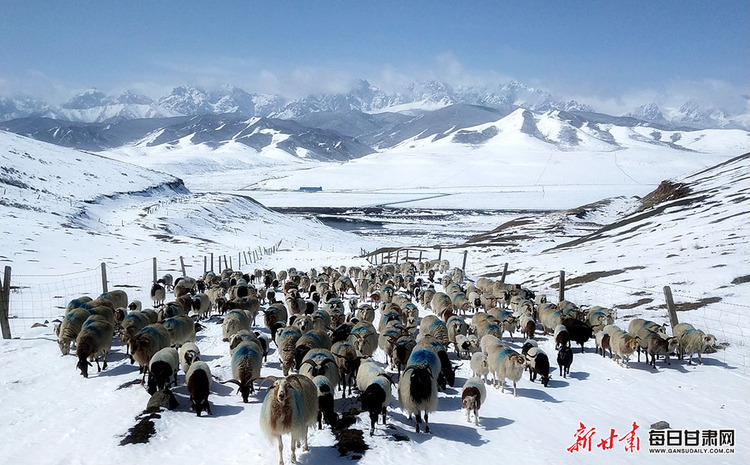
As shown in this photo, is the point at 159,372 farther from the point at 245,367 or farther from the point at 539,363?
the point at 539,363

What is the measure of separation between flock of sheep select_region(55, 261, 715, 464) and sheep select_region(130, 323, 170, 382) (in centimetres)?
3

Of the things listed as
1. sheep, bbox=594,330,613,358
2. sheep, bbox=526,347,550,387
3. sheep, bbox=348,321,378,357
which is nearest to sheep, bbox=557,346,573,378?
sheep, bbox=526,347,550,387

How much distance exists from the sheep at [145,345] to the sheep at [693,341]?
15.6m

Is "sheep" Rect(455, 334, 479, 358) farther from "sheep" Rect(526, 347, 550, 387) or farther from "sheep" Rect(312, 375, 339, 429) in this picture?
"sheep" Rect(312, 375, 339, 429)

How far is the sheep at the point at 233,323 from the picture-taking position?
1625cm

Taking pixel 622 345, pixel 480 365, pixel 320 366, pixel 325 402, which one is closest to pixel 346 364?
pixel 320 366

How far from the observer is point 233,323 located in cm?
1628

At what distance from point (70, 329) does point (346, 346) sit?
8.49m

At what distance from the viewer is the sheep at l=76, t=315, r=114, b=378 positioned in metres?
12.7

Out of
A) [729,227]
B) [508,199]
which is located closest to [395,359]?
[729,227]

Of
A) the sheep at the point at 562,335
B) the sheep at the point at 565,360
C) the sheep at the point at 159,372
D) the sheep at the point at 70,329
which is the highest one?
the sheep at the point at 70,329

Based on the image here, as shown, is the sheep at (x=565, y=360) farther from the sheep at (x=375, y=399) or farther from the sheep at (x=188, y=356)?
the sheep at (x=188, y=356)

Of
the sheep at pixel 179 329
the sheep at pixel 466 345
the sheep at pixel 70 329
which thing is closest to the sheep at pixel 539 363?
the sheep at pixel 466 345

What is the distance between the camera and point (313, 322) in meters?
16.5
